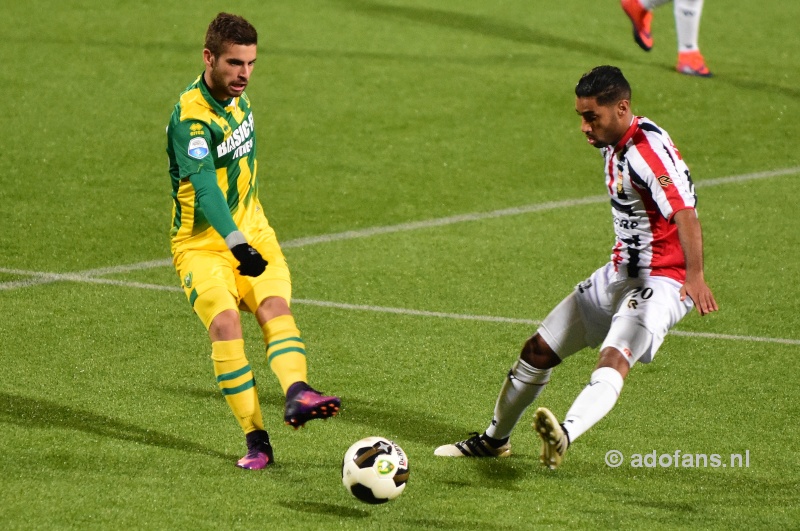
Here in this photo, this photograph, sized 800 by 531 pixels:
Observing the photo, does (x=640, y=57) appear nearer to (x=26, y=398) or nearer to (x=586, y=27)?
(x=586, y=27)

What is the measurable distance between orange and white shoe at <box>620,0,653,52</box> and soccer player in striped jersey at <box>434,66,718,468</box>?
6.86 metres

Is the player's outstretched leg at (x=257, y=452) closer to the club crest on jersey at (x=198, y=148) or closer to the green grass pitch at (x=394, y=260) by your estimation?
the green grass pitch at (x=394, y=260)

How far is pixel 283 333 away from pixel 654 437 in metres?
1.83

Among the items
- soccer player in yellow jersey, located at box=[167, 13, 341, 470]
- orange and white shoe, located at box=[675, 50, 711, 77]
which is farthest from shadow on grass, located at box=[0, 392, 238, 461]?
orange and white shoe, located at box=[675, 50, 711, 77]

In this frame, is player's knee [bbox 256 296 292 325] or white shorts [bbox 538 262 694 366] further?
player's knee [bbox 256 296 292 325]

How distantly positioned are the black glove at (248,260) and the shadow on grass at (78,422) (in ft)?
3.12

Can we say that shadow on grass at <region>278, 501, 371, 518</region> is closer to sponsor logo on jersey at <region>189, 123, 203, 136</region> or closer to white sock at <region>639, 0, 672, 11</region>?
sponsor logo on jersey at <region>189, 123, 203, 136</region>

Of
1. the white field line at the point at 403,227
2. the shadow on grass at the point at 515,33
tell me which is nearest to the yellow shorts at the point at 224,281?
the white field line at the point at 403,227

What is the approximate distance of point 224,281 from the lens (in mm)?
5629

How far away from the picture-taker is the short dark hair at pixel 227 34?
5363 millimetres

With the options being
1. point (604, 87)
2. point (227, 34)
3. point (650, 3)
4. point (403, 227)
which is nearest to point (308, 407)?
point (227, 34)

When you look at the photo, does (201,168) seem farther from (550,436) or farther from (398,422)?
(550,436)

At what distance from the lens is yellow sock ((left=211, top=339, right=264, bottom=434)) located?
549cm

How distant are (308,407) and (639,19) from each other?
26.6 ft
